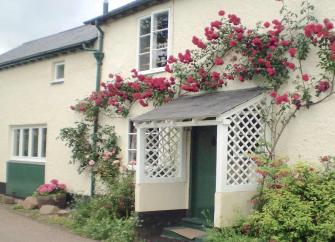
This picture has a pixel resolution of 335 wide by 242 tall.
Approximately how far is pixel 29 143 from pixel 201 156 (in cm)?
871

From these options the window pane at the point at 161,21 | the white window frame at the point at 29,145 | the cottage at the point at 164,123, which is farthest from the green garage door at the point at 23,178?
the window pane at the point at 161,21

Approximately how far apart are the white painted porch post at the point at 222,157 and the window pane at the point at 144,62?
4566 mm

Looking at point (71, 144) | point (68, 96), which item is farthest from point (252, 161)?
point (68, 96)

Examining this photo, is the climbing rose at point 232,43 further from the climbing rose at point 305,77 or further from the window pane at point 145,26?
the window pane at point 145,26

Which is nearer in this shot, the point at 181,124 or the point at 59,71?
the point at 181,124

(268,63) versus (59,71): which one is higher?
(59,71)

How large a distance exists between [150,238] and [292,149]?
347cm

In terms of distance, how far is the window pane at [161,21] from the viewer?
12453 mm

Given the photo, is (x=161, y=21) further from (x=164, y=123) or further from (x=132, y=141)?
(x=164, y=123)

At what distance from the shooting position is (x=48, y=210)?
13.6 meters

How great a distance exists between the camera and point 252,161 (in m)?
9.05

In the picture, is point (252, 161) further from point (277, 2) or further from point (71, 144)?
→ point (71, 144)

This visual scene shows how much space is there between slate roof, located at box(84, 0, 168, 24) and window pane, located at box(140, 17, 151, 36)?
1.04 feet

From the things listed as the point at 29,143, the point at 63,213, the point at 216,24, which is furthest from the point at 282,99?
the point at 29,143
